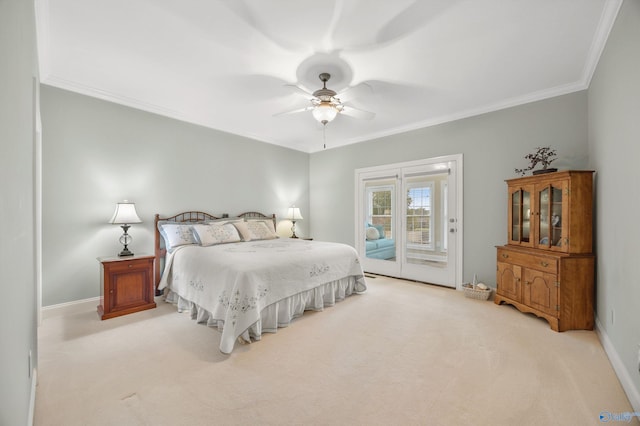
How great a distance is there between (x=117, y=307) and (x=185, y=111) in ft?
9.14

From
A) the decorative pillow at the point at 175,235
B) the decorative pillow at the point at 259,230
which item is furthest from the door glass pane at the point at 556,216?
the decorative pillow at the point at 175,235

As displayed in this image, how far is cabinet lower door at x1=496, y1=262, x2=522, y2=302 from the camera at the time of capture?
321 cm

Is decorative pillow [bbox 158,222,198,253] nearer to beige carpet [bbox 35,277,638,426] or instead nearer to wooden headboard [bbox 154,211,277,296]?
wooden headboard [bbox 154,211,277,296]

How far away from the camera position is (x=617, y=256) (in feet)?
6.91

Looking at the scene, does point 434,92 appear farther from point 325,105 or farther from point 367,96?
point 325,105

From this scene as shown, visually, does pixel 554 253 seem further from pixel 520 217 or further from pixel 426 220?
pixel 426 220

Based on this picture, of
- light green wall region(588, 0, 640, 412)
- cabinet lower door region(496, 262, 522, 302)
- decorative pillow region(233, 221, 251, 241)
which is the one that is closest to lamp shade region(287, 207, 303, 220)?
decorative pillow region(233, 221, 251, 241)

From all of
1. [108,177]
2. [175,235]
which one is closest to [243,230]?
[175,235]

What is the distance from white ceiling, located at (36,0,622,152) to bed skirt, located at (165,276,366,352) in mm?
2122

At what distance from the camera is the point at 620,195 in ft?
6.67

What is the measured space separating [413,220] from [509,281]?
1.73 meters

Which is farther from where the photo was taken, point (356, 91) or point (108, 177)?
point (108, 177)

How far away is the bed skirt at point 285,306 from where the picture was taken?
2686 mm

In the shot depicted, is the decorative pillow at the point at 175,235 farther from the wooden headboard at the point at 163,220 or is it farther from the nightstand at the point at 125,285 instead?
the nightstand at the point at 125,285
